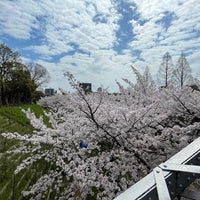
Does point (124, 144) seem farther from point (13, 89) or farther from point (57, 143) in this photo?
point (13, 89)

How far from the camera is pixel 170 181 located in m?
0.86

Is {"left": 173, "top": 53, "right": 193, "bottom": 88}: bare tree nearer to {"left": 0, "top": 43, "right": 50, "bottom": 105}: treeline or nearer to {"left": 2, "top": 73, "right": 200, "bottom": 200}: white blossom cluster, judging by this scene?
{"left": 2, "top": 73, "right": 200, "bottom": 200}: white blossom cluster

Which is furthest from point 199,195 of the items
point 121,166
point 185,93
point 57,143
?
point 185,93

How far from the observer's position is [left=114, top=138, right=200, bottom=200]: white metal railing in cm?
75

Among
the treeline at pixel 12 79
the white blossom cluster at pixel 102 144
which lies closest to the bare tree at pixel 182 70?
the white blossom cluster at pixel 102 144

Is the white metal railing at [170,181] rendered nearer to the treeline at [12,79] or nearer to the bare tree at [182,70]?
the bare tree at [182,70]

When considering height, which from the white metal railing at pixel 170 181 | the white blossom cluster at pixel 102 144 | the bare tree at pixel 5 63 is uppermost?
the bare tree at pixel 5 63

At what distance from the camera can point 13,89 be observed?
3272 cm

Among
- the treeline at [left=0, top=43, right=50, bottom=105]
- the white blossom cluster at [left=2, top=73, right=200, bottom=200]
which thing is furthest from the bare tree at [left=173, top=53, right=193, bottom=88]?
the treeline at [left=0, top=43, right=50, bottom=105]

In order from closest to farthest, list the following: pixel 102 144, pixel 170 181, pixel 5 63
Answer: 1. pixel 170 181
2. pixel 102 144
3. pixel 5 63

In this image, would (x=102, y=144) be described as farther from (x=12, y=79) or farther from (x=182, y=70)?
(x=12, y=79)

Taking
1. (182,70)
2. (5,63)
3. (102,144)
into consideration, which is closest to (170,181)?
(102,144)

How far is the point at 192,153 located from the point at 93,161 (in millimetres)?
1747

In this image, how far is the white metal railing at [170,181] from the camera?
747 mm
